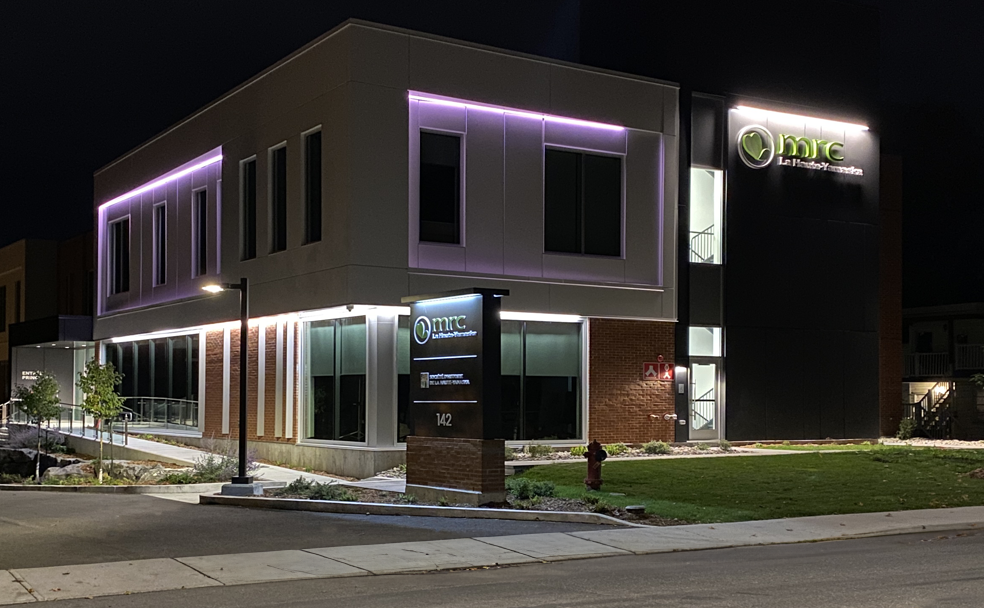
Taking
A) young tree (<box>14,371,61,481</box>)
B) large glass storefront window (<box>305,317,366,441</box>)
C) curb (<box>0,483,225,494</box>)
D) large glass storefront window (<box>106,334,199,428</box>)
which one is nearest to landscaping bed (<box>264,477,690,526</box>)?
curb (<box>0,483,225,494</box>)

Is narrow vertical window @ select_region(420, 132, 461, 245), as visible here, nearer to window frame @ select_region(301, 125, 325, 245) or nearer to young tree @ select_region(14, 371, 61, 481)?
window frame @ select_region(301, 125, 325, 245)

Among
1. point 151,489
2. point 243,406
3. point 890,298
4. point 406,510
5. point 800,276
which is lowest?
point 151,489

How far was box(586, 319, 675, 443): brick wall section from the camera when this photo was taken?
96.5 ft

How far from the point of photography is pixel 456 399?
1972 centimetres

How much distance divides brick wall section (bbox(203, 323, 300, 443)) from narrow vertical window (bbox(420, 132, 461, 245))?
469cm

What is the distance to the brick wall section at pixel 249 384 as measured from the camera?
96.3 feet

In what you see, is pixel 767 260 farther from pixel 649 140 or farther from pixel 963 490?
pixel 963 490

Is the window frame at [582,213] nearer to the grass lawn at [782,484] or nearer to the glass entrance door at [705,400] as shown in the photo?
the glass entrance door at [705,400]

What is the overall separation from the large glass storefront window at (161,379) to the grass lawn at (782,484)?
49.7ft

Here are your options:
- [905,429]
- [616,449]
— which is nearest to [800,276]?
[905,429]

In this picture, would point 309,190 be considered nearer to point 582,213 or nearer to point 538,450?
point 582,213

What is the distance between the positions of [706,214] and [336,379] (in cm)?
1196

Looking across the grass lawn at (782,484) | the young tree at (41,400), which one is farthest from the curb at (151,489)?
the young tree at (41,400)

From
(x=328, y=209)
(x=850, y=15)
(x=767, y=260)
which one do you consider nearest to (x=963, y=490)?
(x=767, y=260)
